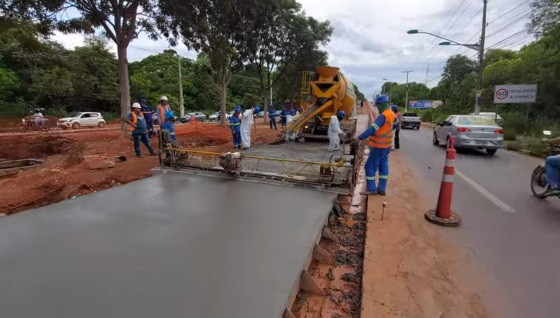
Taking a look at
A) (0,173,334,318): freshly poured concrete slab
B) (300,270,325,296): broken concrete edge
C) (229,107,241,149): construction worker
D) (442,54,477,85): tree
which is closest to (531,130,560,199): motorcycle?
(0,173,334,318): freshly poured concrete slab

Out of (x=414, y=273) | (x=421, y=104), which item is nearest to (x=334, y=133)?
(x=414, y=273)

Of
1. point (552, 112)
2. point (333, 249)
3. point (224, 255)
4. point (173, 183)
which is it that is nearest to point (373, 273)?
point (333, 249)

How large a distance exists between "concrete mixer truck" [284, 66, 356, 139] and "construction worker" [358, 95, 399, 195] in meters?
4.96

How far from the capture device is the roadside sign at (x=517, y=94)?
693 inches

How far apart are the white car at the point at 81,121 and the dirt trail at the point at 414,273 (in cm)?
2597

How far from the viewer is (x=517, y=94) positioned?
1812 centimetres

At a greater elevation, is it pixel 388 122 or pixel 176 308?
pixel 388 122

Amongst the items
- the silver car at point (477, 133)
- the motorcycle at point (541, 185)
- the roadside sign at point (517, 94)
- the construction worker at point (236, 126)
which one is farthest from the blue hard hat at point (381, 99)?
the roadside sign at point (517, 94)

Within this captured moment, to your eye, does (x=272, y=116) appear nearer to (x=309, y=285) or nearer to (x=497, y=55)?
(x=309, y=285)

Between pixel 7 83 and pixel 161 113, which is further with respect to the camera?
pixel 7 83

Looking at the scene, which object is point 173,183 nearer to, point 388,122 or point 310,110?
point 388,122

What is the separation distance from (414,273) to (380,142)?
295 cm

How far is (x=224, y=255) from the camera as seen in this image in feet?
9.89

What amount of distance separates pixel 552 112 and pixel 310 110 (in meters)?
19.1
